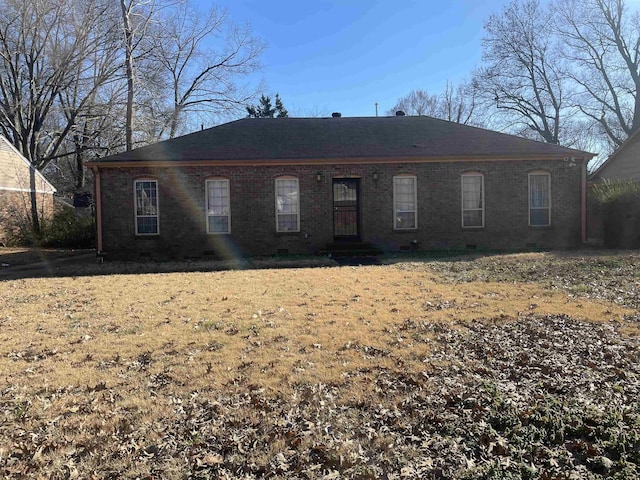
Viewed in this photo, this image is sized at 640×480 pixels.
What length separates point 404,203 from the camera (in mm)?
14938

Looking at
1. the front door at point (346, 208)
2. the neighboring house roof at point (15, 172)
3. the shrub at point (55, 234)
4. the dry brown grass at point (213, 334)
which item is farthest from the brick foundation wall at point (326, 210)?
the neighboring house roof at point (15, 172)

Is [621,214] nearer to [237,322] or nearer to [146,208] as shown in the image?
[237,322]

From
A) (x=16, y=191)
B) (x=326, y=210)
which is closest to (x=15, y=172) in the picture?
(x=16, y=191)

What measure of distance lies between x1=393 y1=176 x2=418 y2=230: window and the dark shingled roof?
36.4 inches

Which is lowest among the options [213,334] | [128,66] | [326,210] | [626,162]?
[213,334]

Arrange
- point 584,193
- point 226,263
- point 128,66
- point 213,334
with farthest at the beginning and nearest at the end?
point 128,66 → point 584,193 → point 226,263 → point 213,334

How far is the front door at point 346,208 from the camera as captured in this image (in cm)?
1496

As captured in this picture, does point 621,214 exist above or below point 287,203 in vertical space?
below

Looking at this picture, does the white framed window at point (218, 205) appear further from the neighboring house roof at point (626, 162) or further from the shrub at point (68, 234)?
the neighboring house roof at point (626, 162)

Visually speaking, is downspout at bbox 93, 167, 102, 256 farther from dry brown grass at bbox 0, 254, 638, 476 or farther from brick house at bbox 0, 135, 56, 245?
brick house at bbox 0, 135, 56, 245

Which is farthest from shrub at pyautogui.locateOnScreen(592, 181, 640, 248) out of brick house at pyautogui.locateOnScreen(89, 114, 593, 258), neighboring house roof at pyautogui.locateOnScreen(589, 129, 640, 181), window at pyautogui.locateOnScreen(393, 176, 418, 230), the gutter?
window at pyautogui.locateOnScreen(393, 176, 418, 230)

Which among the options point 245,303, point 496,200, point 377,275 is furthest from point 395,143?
point 245,303

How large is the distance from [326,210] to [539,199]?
7.29 metres

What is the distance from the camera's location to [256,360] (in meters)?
4.68
